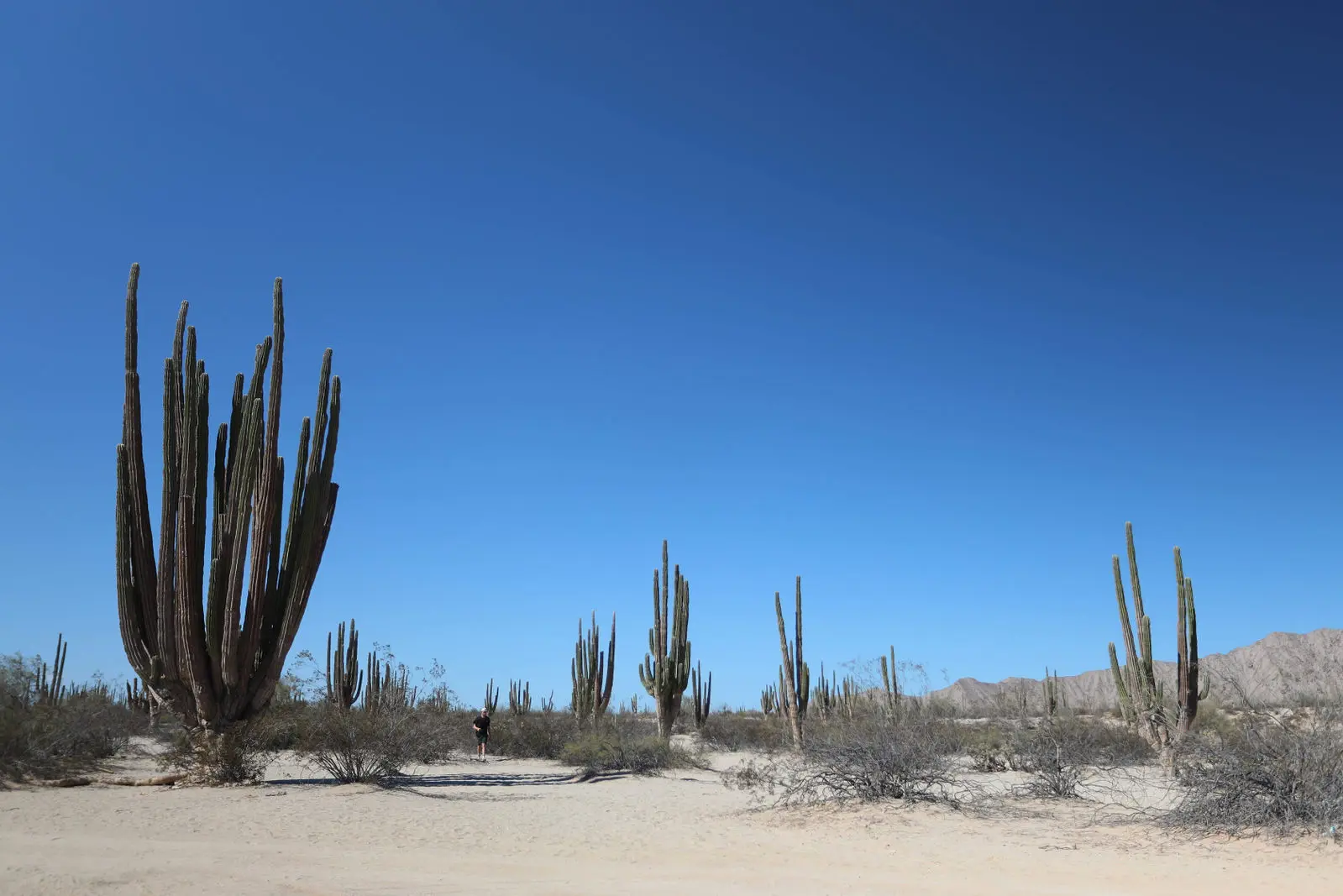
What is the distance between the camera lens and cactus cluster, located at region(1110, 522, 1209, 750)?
17.4 m

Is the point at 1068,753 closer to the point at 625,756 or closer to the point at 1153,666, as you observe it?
the point at 1153,666

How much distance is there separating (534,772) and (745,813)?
876 cm

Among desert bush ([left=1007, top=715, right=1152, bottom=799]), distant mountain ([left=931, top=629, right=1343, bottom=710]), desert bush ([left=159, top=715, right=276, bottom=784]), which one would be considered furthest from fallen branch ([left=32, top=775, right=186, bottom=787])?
distant mountain ([left=931, top=629, right=1343, bottom=710])

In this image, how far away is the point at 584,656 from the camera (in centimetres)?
2856

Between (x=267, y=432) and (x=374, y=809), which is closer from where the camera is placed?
(x=374, y=809)

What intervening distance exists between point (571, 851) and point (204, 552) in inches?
326

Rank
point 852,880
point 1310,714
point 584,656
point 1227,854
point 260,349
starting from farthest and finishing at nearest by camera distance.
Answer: point 584,656
point 260,349
point 1310,714
point 1227,854
point 852,880

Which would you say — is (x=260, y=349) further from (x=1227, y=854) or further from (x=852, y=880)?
(x=1227, y=854)

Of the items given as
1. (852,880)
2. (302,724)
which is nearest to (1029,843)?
(852,880)

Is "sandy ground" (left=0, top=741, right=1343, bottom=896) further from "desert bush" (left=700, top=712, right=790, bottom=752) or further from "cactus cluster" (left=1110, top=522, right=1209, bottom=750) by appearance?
"desert bush" (left=700, top=712, right=790, bottom=752)

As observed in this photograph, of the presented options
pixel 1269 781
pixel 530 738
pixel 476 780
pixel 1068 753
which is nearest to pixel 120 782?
pixel 476 780

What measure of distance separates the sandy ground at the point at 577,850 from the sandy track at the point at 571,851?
0.03 meters

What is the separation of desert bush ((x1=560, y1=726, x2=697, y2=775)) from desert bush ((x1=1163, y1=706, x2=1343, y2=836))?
11.5 meters

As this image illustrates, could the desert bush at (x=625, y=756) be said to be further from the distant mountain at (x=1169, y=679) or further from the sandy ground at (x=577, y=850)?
the distant mountain at (x=1169, y=679)
